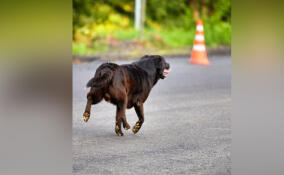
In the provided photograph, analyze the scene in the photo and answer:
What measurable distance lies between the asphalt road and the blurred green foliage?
1.54 metres

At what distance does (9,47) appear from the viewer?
1.57m

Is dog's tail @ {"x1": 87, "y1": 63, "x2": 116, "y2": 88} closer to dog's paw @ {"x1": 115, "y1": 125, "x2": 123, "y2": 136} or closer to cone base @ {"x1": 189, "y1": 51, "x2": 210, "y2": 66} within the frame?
dog's paw @ {"x1": 115, "y1": 125, "x2": 123, "y2": 136}

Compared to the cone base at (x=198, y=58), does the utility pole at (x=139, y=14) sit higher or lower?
higher

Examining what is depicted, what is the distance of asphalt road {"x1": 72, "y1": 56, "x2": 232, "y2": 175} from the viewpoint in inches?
102

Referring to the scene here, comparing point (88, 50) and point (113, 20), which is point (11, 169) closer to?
point (88, 50)

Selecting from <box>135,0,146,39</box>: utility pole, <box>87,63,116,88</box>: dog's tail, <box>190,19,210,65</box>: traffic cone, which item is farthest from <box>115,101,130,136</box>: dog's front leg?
<box>135,0,146,39</box>: utility pole

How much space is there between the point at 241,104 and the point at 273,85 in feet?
0.48

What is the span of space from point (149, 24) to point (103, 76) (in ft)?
17.8

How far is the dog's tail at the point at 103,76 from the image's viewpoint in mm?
2744

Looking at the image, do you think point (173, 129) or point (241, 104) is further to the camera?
point (173, 129)

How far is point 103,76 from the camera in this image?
279cm

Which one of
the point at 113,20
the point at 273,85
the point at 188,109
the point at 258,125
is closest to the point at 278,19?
the point at 273,85

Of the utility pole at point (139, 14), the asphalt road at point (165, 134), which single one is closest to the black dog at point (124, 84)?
the asphalt road at point (165, 134)

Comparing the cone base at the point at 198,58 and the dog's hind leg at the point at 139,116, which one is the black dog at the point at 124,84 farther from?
the cone base at the point at 198,58
